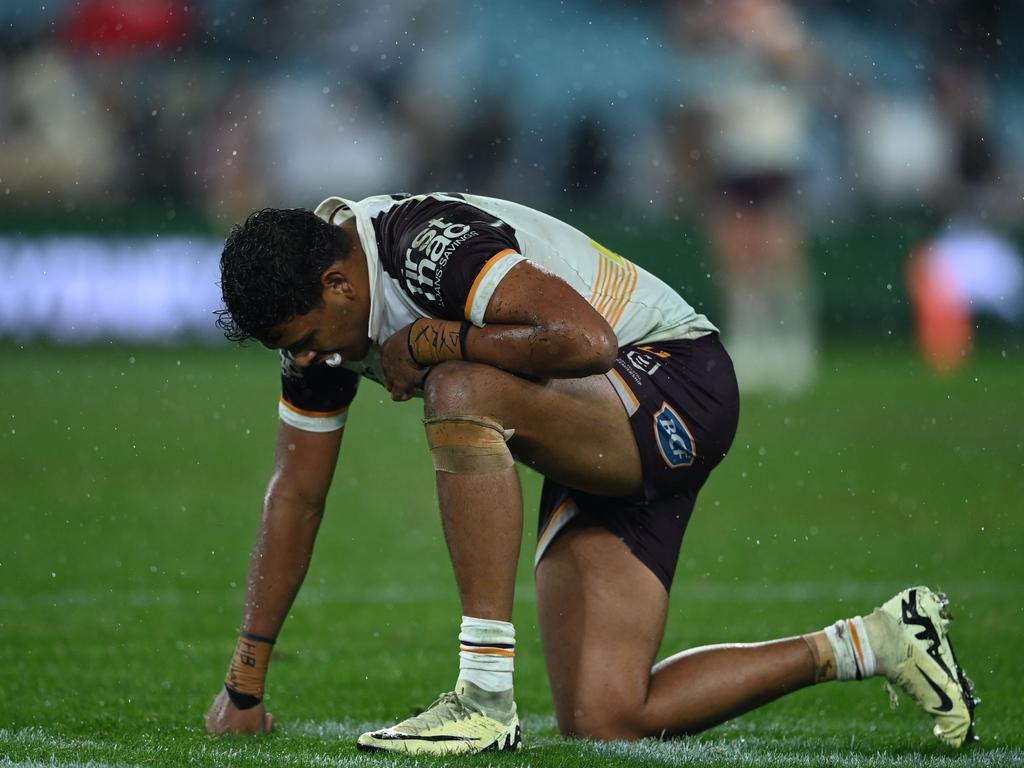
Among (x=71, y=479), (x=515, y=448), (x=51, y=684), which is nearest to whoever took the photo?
(x=515, y=448)

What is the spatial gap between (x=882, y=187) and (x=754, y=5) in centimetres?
388

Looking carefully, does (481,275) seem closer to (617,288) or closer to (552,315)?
(552,315)

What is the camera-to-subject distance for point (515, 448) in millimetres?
4184

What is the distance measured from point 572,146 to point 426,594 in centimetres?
1200

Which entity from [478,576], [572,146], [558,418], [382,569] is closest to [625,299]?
[558,418]

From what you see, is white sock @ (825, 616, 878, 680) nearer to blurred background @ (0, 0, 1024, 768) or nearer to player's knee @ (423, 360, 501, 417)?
blurred background @ (0, 0, 1024, 768)

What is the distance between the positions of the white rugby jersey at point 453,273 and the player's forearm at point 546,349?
0.20 feet

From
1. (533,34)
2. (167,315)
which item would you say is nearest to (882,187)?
(533,34)

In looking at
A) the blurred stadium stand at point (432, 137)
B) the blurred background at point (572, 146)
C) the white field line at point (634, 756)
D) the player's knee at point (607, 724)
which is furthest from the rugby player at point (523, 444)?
the blurred stadium stand at point (432, 137)

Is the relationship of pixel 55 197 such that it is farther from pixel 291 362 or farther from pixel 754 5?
pixel 291 362

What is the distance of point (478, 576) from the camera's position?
154 inches

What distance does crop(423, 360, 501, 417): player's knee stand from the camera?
3.95m

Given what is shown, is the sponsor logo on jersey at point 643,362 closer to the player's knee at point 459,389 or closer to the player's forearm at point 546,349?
the player's forearm at point 546,349

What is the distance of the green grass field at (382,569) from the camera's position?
4480mm
